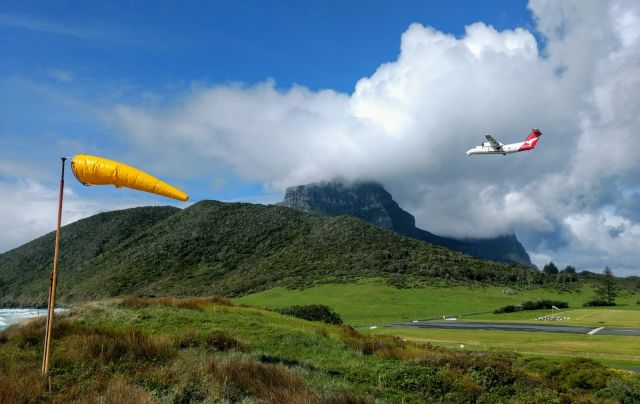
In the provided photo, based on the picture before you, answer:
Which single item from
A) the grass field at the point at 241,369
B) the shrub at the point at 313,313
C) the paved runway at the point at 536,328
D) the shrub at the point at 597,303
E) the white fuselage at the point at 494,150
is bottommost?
the paved runway at the point at 536,328

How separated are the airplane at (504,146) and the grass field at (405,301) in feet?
98.2

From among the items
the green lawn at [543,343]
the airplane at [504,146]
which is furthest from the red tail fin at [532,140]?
the green lawn at [543,343]

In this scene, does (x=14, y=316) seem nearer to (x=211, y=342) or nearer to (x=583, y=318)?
(x=211, y=342)

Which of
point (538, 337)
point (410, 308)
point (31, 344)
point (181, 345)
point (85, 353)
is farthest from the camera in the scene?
point (410, 308)

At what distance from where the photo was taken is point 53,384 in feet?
27.9

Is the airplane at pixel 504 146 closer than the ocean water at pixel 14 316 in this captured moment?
No

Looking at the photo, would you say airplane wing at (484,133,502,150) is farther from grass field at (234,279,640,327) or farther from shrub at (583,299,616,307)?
shrub at (583,299,616,307)

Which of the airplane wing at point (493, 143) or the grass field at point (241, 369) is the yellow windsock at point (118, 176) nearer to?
the grass field at point (241, 369)

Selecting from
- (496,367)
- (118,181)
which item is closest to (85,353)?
(118,181)

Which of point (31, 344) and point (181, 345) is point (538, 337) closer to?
point (181, 345)

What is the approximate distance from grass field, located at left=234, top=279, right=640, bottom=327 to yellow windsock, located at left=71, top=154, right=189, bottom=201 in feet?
181

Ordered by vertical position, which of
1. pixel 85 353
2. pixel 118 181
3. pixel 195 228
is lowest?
pixel 85 353

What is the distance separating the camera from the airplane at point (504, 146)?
36.2 metres

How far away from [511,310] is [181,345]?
69255mm
